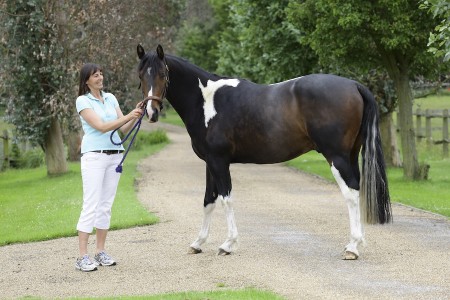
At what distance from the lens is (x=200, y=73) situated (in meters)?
10.8

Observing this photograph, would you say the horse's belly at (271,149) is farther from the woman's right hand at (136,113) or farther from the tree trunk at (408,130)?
the tree trunk at (408,130)

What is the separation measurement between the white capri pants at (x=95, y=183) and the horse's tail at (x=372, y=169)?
2.83 m

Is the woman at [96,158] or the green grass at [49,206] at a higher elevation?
the woman at [96,158]

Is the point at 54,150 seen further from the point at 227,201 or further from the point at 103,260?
the point at 103,260

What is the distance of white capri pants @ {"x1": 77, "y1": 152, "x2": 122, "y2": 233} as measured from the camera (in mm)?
9789

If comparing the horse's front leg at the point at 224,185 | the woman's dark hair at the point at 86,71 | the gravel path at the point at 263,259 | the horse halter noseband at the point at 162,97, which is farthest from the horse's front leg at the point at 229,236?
the woman's dark hair at the point at 86,71

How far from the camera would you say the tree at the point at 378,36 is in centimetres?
1802

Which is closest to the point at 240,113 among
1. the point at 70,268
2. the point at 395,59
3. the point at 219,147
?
the point at 219,147

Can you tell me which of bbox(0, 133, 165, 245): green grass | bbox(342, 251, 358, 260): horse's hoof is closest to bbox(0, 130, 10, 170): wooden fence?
bbox(0, 133, 165, 245): green grass

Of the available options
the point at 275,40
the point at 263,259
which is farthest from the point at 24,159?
the point at 263,259

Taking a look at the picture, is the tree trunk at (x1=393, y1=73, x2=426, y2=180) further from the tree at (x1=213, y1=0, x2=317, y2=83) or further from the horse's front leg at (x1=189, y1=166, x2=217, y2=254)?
the horse's front leg at (x1=189, y1=166, x2=217, y2=254)

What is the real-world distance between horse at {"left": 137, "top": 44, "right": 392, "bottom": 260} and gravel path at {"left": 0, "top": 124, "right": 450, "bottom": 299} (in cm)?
51

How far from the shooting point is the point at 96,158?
983 cm

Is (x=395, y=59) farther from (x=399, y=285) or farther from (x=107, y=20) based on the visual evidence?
(x=399, y=285)
